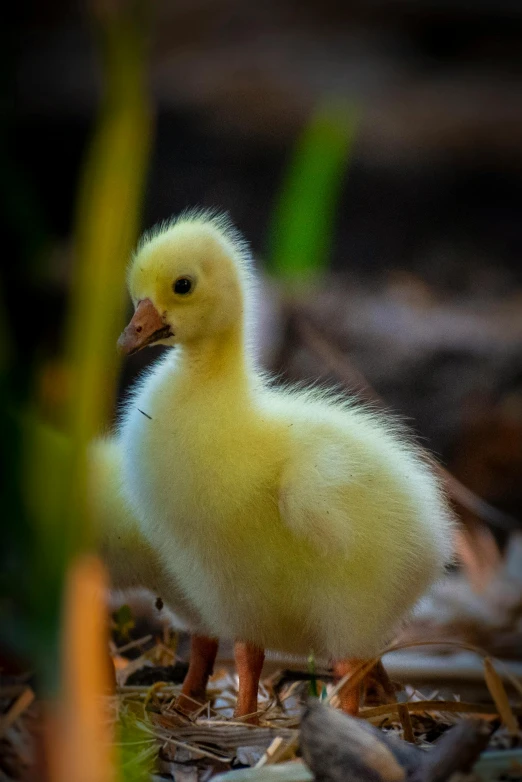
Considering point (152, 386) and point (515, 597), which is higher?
point (152, 386)

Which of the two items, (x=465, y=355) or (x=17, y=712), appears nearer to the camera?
(x=17, y=712)

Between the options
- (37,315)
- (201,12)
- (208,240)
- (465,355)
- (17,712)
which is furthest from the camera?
(201,12)

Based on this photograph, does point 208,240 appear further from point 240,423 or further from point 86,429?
point 86,429

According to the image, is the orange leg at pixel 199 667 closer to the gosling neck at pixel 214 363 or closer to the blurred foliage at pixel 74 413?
the gosling neck at pixel 214 363

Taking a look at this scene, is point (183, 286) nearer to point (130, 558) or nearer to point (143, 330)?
point (143, 330)

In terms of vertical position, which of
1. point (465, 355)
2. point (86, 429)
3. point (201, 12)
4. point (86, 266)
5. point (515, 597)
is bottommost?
point (515, 597)

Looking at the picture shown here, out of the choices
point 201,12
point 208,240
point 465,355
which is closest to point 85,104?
point 201,12

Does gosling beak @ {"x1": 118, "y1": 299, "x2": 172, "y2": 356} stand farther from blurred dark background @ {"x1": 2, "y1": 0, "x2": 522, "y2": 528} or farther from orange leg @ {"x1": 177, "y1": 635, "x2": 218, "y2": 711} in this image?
orange leg @ {"x1": 177, "y1": 635, "x2": 218, "y2": 711}

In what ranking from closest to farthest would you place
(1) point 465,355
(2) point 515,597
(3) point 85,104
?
(2) point 515,597 < (1) point 465,355 < (3) point 85,104

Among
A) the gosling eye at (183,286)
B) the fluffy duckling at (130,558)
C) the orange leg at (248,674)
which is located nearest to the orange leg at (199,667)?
the fluffy duckling at (130,558)
